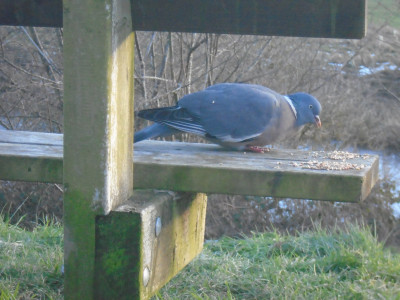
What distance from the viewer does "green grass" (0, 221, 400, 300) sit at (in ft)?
9.46

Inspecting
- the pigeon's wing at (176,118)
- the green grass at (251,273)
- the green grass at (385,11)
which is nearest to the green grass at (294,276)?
the green grass at (251,273)

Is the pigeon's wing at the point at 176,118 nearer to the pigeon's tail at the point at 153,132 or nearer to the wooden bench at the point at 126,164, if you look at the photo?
the pigeon's tail at the point at 153,132

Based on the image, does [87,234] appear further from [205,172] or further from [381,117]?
[381,117]

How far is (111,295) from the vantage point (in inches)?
80.4

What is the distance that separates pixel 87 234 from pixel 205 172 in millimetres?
443

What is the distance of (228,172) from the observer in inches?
82.5

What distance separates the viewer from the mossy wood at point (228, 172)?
2.04m

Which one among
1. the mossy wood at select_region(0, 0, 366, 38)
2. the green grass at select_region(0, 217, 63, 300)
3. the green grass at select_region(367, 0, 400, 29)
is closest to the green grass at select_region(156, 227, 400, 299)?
the green grass at select_region(0, 217, 63, 300)

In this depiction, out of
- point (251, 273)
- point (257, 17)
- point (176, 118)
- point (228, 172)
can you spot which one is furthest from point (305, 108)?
point (257, 17)

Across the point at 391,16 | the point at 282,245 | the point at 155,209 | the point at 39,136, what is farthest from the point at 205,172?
the point at 391,16

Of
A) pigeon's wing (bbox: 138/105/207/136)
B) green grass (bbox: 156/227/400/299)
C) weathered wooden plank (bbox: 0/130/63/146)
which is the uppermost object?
pigeon's wing (bbox: 138/105/207/136)

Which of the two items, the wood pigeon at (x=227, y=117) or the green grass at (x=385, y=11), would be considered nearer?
the wood pigeon at (x=227, y=117)

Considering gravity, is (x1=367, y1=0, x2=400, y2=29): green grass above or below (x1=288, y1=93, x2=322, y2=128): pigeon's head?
above

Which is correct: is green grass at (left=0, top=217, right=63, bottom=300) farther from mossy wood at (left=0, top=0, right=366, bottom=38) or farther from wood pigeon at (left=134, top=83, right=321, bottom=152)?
mossy wood at (left=0, top=0, right=366, bottom=38)
